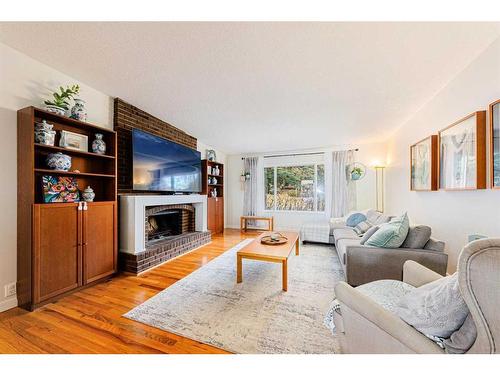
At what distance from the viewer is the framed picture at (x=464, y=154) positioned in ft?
5.75

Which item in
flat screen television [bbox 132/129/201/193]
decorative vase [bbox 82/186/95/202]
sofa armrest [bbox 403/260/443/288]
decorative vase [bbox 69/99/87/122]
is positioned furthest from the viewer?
flat screen television [bbox 132/129/201/193]

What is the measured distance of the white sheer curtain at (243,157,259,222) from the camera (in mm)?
5957

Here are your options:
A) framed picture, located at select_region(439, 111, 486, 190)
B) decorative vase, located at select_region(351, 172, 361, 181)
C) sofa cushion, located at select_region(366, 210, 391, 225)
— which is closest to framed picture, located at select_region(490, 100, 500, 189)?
framed picture, located at select_region(439, 111, 486, 190)

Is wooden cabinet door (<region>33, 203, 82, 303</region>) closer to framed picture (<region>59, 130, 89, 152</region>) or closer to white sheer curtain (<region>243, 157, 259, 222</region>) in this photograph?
framed picture (<region>59, 130, 89, 152</region>)

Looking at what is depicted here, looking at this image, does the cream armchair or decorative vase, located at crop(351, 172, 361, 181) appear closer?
the cream armchair

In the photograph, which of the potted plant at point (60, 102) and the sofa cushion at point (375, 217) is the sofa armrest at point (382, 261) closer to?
the sofa cushion at point (375, 217)

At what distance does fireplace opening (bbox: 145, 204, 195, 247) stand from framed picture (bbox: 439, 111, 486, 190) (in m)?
3.85

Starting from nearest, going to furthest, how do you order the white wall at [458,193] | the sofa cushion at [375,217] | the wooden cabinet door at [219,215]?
the white wall at [458,193] → the sofa cushion at [375,217] → the wooden cabinet door at [219,215]

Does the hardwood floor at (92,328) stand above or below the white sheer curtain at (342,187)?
below

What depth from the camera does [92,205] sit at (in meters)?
Answer: 2.28

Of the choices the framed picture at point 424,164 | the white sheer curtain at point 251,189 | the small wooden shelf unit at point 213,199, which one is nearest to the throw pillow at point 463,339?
the framed picture at point 424,164

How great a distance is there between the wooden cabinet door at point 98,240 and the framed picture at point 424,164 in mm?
4067
